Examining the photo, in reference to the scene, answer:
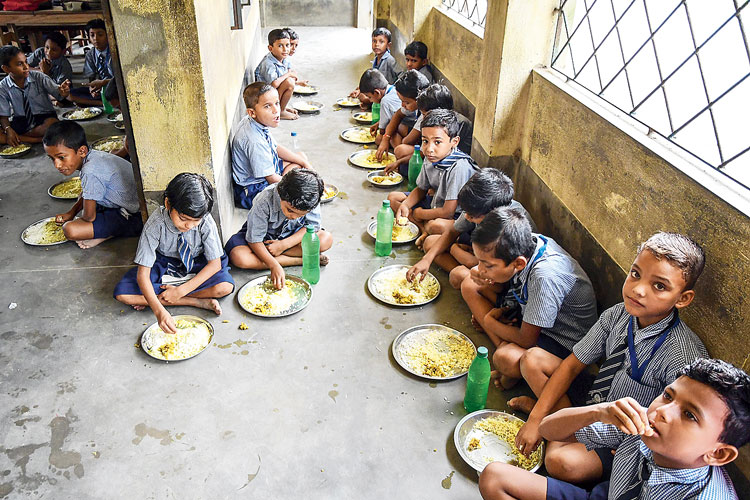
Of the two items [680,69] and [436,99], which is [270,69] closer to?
[436,99]

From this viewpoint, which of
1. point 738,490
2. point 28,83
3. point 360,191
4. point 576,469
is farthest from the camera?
point 28,83

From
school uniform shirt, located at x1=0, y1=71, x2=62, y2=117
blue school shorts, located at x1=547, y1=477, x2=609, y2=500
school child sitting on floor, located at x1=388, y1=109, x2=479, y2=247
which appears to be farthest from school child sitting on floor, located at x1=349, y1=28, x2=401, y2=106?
blue school shorts, located at x1=547, y1=477, x2=609, y2=500

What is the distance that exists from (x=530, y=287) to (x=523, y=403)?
60 centimetres

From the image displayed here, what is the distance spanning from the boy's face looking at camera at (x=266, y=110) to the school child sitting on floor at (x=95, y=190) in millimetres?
1072

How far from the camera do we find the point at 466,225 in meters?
3.94

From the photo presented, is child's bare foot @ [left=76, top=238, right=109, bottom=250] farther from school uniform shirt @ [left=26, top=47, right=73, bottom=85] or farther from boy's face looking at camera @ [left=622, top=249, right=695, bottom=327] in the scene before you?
school uniform shirt @ [left=26, top=47, right=73, bottom=85]

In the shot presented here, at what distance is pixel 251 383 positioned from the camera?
9.96ft

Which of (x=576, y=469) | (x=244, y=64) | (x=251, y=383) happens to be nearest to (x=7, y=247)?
(x=251, y=383)

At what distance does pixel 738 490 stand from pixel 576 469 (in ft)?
1.92

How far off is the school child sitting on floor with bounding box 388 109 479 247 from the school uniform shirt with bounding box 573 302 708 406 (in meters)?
1.82

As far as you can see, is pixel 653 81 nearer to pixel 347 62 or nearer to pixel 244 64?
pixel 244 64

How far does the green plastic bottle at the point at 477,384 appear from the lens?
2.74m

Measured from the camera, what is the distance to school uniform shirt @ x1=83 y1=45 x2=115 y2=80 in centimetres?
736

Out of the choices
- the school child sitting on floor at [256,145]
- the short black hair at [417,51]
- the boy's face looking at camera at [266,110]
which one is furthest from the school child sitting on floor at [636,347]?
the short black hair at [417,51]
